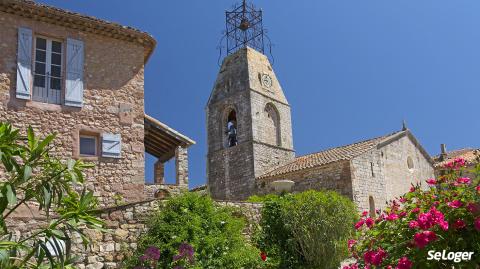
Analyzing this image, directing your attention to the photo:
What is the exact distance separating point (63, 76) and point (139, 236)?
4568 millimetres

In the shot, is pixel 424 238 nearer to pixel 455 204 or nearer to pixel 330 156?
pixel 455 204

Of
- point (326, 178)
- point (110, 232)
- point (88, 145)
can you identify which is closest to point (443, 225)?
point (110, 232)

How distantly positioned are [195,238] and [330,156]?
11.9 meters

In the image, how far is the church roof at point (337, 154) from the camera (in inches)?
745

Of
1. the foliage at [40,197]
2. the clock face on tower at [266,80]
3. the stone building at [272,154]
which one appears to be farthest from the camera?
the clock face on tower at [266,80]

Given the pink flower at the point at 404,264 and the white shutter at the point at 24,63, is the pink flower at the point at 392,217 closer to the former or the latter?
the pink flower at the point at 404,264

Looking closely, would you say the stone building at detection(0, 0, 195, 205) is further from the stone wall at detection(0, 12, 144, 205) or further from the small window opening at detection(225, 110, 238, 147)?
the small window opening at detection(225, 110, 238, 147)

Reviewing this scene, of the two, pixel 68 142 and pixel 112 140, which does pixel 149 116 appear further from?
pixel 68 142

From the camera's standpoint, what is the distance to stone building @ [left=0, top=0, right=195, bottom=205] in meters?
10.7

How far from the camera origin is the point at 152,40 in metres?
12.7

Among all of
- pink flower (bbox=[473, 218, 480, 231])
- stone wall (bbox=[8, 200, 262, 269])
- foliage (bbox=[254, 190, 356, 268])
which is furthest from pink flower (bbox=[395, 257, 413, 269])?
foliage (bbox=[254, 190, 356, 268])

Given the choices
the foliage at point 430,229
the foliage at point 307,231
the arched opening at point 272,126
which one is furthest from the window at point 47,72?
the arched opening at point 272,126

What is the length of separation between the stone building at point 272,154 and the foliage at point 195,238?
29.3 feet

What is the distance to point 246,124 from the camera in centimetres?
2506
